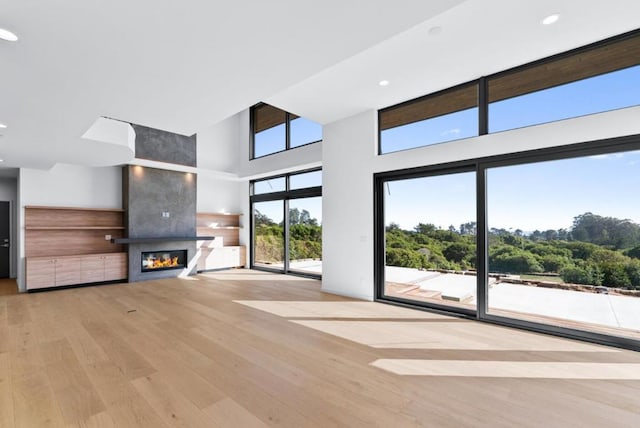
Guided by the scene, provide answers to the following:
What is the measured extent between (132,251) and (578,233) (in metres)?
7.95

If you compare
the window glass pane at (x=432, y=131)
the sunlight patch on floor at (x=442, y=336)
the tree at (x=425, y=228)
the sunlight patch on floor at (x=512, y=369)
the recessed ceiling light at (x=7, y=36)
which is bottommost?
the sunlight patch on floor at (x=442, y=336)

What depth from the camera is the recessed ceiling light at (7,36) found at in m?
1.75

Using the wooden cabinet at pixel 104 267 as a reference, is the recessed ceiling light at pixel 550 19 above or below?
above

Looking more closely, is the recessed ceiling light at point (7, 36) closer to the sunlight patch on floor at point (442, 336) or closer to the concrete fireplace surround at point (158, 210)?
the sunlight patch on floor at point (442, 336)

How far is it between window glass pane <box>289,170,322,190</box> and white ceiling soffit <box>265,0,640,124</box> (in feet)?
8.12

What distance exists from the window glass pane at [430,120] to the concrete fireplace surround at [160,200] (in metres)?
5.32

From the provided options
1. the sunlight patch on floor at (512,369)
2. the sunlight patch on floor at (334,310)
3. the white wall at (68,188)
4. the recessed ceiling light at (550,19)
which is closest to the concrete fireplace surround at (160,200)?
the white wall at (68,188)

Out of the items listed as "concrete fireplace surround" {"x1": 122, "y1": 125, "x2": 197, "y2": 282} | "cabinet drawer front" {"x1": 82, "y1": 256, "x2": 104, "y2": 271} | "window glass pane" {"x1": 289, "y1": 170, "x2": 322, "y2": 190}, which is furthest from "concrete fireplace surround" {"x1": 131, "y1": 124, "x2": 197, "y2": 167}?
"window glass pane" {"x1": 289, "y1": 170, "x2": 322, "y2": 190}

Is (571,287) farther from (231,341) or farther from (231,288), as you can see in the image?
(231,288)

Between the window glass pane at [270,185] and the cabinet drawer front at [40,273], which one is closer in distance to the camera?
the cabinet drawer front at [40,273]

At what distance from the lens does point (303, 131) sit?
7.04 m

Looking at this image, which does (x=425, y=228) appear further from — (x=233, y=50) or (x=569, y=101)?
(x=233, y=50)

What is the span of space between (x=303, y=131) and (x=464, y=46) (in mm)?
4264

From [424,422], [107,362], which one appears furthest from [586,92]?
[107,362]
